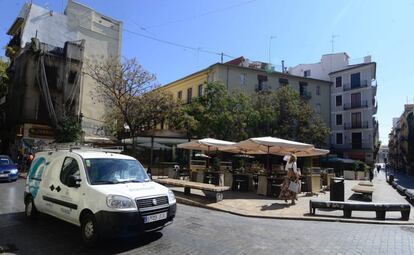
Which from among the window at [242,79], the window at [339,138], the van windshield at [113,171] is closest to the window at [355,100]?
the window at [339,138]

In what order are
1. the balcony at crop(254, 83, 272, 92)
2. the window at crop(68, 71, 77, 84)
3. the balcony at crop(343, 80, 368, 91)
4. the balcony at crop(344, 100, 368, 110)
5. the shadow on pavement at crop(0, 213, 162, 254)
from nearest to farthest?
the shadow on pavement at crop(0, 213, 162, 254), the window at crop(68, 71, 77, 84), the balcony at crop(254, 83, 272, 92), the balcony at crop(343, 80, 368, 91), the balcony at crop(344, 100, 368, 110)

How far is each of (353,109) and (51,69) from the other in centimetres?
4036

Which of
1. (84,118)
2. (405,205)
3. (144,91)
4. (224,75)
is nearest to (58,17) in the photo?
(84,118)

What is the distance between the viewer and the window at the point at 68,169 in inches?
271

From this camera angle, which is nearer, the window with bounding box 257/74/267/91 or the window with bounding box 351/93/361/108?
the window with bounding box 257/74/267/91

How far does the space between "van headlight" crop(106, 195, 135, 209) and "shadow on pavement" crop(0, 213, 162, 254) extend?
768 millimetres

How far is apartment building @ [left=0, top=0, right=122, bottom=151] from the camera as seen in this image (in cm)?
2908

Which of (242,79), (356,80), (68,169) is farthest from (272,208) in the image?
(356,80)

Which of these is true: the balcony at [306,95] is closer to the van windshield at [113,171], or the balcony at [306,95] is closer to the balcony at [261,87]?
the balcony at [261,87]

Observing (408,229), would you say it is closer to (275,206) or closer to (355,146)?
(275,206)

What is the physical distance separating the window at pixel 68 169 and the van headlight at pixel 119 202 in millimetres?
1337

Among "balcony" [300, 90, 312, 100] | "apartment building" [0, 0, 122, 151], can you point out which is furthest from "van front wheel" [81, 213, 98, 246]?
"balcony" [300, 90, 312, 100]

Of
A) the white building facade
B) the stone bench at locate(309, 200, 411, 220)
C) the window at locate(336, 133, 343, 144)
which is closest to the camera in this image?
the stone bench at locate(309, 200, 411, 220)

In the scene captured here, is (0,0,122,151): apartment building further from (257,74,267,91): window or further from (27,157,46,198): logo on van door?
(257,74,267,91): window
